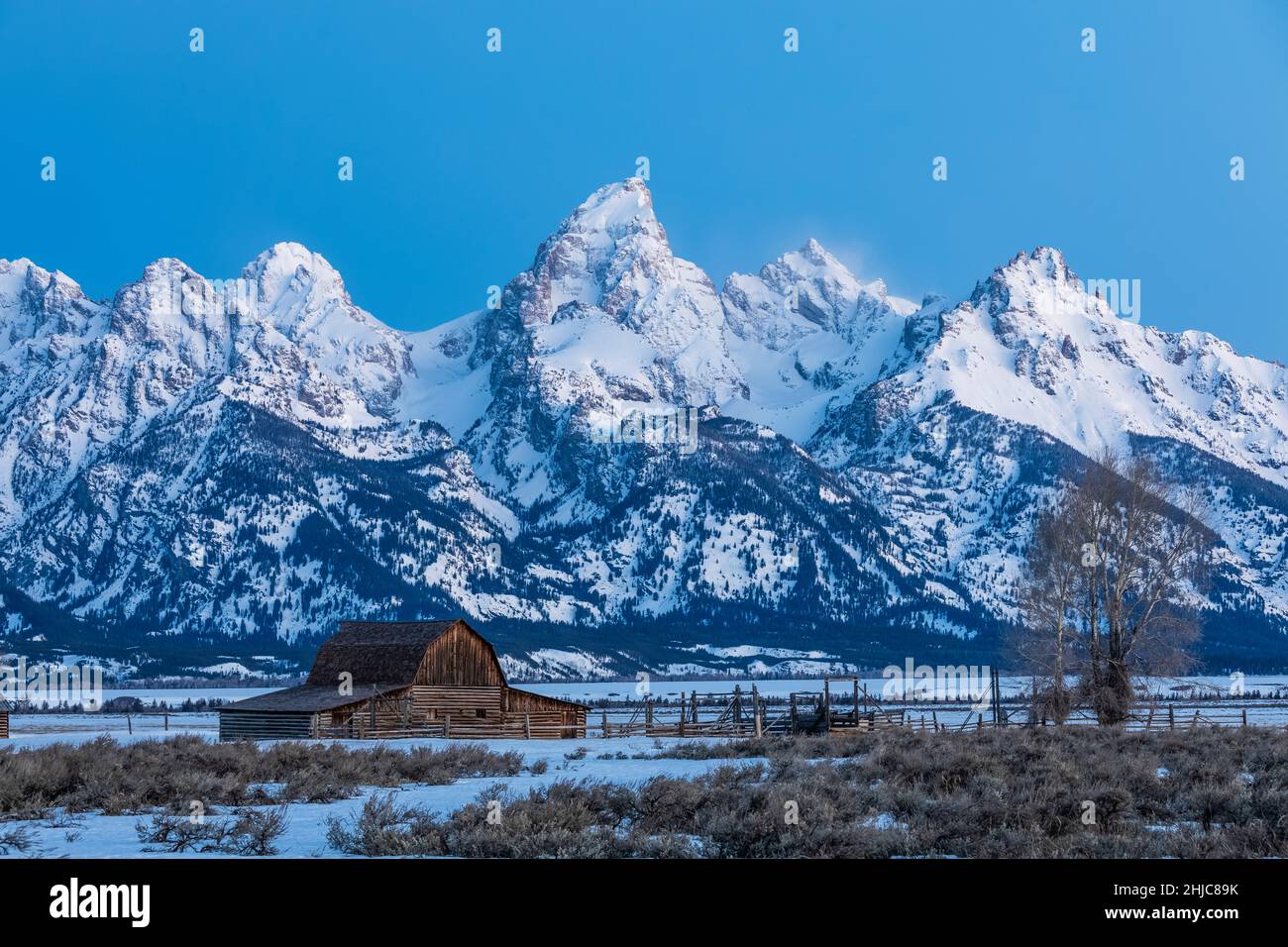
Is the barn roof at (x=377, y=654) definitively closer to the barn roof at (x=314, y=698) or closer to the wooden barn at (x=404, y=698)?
the wooden barn at (x=404, y=698)

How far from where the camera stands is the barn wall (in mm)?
56875

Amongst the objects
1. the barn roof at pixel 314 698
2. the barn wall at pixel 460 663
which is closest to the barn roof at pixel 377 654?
the barn wall at pixel 460 663

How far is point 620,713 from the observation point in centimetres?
8831

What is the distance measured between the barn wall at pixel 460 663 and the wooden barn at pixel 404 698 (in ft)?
0.13

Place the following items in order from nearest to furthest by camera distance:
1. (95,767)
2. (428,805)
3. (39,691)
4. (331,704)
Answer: (428,805) < (95,767) < (331,704) < (39,691)

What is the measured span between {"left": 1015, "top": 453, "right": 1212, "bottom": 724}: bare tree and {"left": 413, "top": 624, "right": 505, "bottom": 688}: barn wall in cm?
2306

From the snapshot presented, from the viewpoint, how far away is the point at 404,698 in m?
54.8

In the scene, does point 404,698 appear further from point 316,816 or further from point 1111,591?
point 316,816

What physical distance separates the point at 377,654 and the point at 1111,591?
2968 centimetres

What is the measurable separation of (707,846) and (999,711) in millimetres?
43693

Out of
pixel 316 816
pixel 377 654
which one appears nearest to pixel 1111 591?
pixel 377 654
